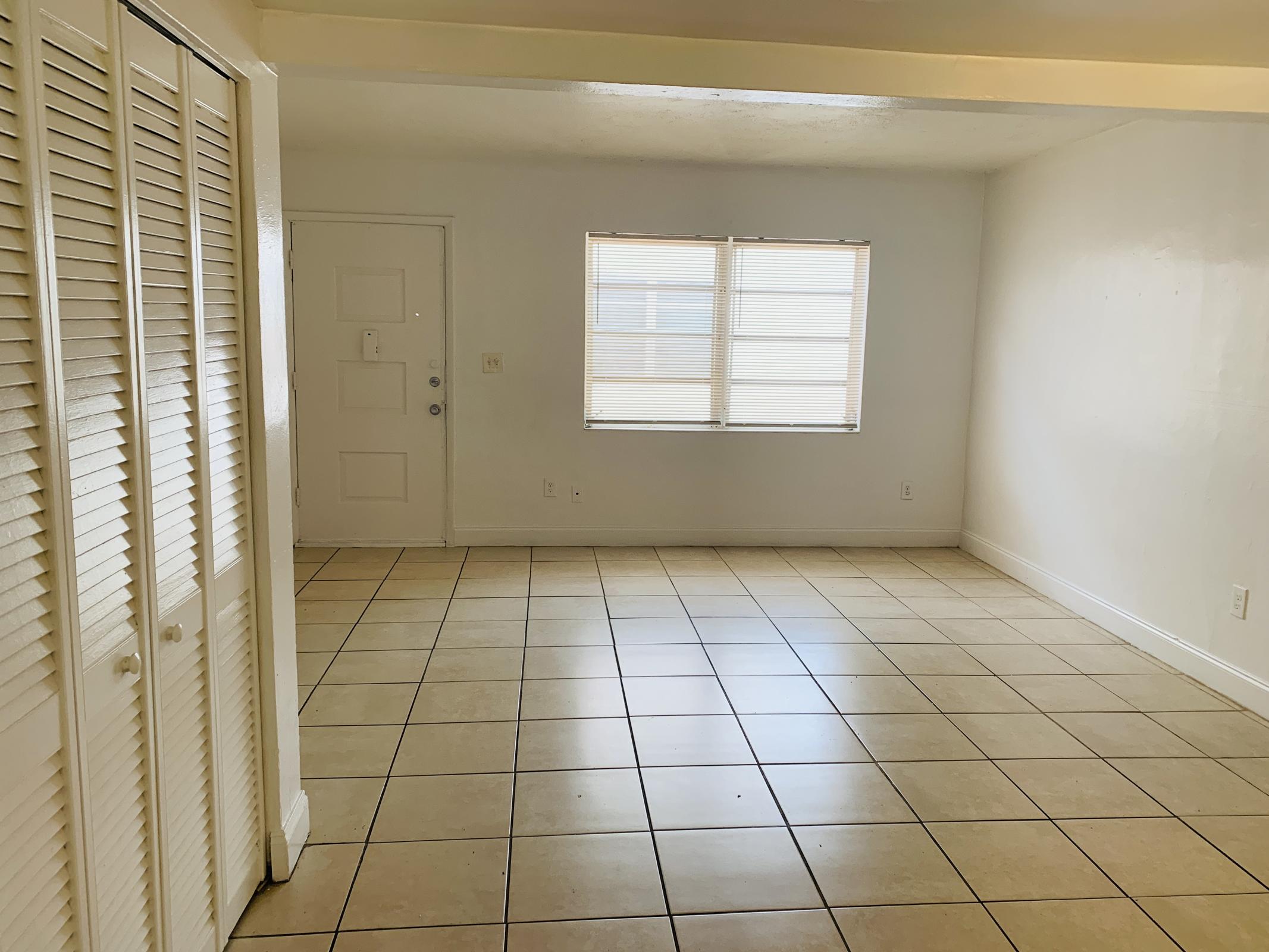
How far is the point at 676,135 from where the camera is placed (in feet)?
13.9

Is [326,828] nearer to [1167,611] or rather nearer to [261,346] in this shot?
[261,346]

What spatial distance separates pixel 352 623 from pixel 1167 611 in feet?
11.5

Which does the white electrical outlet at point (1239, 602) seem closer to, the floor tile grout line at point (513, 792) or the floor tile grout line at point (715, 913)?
the floor tile grout line at point (715, 913)

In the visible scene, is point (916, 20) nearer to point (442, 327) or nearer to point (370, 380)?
point (442, 327)

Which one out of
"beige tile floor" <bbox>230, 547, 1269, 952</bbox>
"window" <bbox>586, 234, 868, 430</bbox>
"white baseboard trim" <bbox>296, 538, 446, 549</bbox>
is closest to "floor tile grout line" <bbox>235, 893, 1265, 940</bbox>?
"beige tile floor" <bbox>230, 547, 1269, 952</bbox>

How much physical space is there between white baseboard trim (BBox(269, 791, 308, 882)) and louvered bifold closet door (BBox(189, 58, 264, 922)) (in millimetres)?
51

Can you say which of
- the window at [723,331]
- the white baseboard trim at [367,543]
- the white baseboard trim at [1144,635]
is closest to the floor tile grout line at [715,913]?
the white baseboard trim at [1144,635]

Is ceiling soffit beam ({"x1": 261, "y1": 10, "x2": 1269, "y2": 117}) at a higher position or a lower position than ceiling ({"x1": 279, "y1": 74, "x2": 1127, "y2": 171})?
lower

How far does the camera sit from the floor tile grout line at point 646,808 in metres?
1.90

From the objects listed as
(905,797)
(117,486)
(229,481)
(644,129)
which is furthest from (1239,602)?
(117,486)

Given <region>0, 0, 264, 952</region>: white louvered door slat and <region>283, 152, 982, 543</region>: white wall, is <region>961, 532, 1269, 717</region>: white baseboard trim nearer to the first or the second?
<region>283, 152, 982, 543</region>: white wall

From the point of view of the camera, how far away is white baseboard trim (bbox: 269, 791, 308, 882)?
78.4 inches

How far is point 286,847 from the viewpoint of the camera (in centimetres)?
200

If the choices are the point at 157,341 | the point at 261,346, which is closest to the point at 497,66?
the point at 261,346
